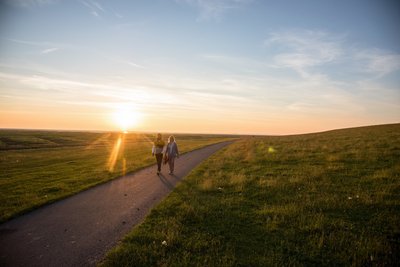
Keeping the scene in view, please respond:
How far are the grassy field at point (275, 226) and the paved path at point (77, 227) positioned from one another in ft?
2.10

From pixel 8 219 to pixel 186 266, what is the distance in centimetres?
738

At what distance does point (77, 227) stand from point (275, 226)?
629cm

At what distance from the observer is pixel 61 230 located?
7207 mm

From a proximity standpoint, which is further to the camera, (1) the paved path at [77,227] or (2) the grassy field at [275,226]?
(1) the paved path at [77,227]

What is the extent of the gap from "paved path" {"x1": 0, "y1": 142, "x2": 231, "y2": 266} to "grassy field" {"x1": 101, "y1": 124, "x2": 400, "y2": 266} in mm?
639

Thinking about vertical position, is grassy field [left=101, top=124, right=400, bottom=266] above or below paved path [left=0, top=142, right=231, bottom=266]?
above

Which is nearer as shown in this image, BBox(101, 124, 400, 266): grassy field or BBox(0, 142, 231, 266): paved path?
BBox(101, 124, 400, 266): grassy field

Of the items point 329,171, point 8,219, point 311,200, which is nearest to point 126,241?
point 8,219

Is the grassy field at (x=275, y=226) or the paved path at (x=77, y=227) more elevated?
the grassy field at (x=275, y=226)

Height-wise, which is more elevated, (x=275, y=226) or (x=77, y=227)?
(x=275, y=226)

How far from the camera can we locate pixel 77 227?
7434 mm

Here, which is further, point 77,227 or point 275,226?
point 77,227

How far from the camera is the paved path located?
5.64m

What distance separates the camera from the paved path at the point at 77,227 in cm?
564
